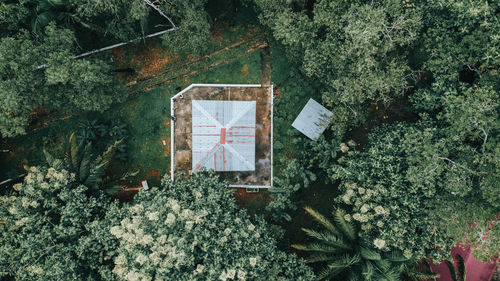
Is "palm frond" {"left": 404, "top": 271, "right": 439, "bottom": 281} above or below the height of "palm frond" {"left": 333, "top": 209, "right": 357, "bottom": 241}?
below

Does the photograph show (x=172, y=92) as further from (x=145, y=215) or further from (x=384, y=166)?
(x=384, y=166)

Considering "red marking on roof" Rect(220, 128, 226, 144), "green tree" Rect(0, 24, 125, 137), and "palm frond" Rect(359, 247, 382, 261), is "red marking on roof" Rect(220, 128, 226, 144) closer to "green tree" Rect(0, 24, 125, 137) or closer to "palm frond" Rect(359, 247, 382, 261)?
"green tree" Rect(0, 24, 125, 137)

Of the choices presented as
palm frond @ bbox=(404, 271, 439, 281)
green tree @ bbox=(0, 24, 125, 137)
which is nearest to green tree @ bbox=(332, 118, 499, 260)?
palm frond @ bbox=(404, 271, 439, 281)

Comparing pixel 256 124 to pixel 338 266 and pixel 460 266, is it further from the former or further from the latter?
pixel 460 266

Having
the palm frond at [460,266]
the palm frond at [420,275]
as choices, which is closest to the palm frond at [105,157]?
the palm frond at [420,275]

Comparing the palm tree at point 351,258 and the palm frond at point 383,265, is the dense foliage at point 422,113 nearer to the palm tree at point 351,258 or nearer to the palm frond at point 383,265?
the palm tree at point 351,258

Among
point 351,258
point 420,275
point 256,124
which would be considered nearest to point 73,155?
point 256,124
